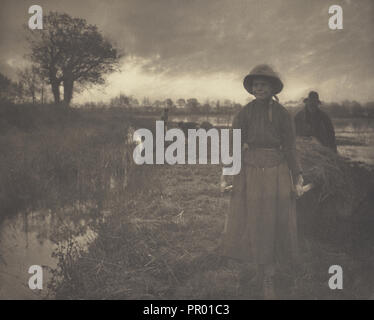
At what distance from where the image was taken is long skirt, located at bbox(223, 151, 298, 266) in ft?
8.22

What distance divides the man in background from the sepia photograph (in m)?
0.03

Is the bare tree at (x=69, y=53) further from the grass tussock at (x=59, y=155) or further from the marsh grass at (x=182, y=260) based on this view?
the marsh grass at (x=182, y=260)

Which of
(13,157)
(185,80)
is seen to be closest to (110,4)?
(185,80)

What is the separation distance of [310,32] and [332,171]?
1.78 meters

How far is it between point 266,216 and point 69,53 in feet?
12.1

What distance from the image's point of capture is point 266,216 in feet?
8.27

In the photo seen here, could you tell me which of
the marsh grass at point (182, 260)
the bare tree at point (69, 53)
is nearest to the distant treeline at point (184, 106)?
the bare tree at point (69, 53)

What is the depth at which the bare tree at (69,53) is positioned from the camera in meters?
3.58

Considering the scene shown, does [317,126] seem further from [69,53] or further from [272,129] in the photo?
[69,53]

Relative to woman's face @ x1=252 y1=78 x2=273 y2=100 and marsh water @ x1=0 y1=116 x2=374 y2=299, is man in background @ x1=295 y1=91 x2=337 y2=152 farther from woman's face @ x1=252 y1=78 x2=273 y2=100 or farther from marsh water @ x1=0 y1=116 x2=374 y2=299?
woman's face @ x1=252 y1=78 x2=273 y2=100

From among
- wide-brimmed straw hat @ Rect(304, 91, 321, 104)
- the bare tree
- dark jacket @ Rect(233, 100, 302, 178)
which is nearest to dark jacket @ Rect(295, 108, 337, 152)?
wide-brimmed straw hat @ Rect(304, 91, 321, 104)

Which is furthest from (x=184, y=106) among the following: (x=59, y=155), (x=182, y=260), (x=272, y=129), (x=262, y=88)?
(x=182, y=260)

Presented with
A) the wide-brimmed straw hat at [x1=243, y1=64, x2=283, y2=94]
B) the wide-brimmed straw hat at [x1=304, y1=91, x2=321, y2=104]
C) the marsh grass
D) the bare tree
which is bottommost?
the marsh grass

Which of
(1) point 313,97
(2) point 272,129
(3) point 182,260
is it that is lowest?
(3) point 182,260
